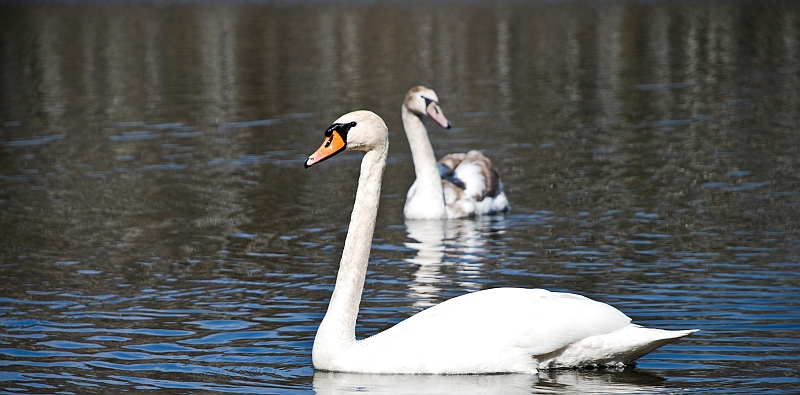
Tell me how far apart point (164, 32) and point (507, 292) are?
1622 inches

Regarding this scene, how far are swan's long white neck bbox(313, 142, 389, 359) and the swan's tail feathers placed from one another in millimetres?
1213

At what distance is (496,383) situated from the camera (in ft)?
25.6

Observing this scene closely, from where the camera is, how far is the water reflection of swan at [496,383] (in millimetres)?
7688

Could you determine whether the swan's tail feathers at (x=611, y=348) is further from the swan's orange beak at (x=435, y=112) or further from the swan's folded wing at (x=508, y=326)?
the swan's orange beak at (x=435, y=112)

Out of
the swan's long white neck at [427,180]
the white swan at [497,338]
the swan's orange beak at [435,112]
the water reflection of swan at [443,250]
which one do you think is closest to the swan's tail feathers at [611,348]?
the white swan at [497,338]

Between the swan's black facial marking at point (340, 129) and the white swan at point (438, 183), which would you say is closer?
the swan's black facial marking at point (340, 129)

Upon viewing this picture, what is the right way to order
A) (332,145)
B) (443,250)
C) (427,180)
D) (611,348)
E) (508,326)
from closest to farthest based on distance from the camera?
(508,326) < (611,348) < (332,145) < (443,250) < (427,180)

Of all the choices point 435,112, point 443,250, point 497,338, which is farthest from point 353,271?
point 435,112

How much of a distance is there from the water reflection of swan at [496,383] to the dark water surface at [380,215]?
2 cm

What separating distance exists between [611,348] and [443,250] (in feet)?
16.5

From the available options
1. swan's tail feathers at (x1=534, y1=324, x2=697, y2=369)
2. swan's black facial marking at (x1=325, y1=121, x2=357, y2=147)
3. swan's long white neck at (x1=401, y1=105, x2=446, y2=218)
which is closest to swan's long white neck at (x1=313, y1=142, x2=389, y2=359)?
swan's black facial marking at (x1=325, y1=121, x2=357, y2=147)

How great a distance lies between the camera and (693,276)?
1083 cm

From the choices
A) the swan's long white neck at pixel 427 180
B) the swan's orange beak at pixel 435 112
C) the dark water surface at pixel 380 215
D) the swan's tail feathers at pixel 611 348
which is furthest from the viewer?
the swan's orange beak at pixel 435 112

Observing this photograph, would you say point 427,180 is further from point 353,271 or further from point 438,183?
point 353,271
